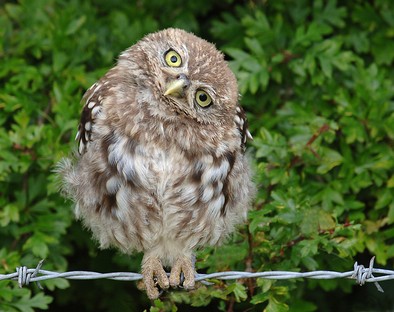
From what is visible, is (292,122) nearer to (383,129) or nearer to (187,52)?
(383,129)

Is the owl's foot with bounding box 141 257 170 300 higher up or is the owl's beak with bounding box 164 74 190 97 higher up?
the owl's beak with bounding box 164 74 190 97

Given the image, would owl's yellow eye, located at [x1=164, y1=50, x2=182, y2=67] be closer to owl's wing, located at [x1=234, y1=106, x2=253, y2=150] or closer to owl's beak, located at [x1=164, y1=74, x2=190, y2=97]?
owl's beak, located at [x1=164, y1=74, x2=190, y2=97]

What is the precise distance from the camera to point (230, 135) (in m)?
4.18

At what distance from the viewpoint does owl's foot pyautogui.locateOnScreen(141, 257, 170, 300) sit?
168 inches

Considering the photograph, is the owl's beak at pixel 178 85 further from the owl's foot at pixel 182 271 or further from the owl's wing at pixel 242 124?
the owl's foot at pixel 182 271

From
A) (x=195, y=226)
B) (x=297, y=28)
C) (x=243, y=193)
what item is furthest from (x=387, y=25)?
(x=195, y=226)

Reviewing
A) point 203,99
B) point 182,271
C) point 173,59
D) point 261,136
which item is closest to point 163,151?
point 203,99

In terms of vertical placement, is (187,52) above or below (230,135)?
above

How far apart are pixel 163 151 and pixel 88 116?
1.67ft

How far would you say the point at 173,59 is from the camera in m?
3.90

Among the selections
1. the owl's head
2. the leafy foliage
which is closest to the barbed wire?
the leafy foliage

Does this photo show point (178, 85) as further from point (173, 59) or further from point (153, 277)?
point (153, 277)

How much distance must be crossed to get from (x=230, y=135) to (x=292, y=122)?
3.45 feet

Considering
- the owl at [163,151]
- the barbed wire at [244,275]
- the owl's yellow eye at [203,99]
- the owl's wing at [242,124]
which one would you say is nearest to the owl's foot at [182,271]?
the owl at [163,151]
